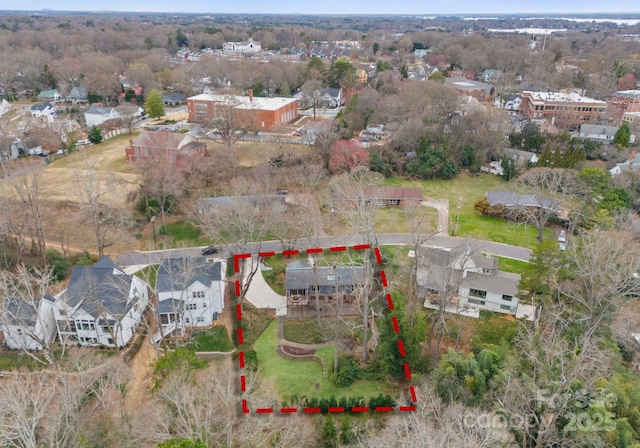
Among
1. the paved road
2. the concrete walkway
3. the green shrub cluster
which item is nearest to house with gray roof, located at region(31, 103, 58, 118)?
the paved road

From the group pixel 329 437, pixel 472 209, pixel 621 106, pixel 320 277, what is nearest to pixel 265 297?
pixel 320 277

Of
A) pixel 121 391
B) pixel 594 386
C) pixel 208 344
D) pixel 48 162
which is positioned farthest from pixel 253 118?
pixel 594 386

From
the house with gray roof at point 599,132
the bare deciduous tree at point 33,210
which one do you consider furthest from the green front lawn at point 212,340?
the house with gray roof at point 599,132

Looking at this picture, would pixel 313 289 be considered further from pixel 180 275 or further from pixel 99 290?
pixel 99 290

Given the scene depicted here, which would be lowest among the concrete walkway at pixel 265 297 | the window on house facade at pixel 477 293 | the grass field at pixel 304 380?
the grass field at pixel 304 380

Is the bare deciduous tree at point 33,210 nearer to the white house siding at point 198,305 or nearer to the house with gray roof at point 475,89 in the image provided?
the white house siding at point 198,305

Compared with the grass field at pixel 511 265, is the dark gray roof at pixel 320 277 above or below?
above

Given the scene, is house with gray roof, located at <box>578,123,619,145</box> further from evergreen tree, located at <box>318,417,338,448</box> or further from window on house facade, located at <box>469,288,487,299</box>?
evergreen tree, located at <box>318,417,338,448</box>

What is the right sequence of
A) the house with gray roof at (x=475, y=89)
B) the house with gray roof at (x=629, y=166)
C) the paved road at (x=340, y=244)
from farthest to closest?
the house with gray roof at (x=475, y=89)
the house with gray roof at (x=629, y=166)
the paved road at (x=340, y=244)
